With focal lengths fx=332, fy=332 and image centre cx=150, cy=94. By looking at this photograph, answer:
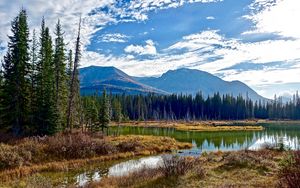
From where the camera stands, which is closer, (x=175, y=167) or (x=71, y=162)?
(x=175, y=167)

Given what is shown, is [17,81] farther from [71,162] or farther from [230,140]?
[230,140]

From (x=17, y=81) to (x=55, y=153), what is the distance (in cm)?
1359

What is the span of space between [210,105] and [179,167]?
138658 millimetres

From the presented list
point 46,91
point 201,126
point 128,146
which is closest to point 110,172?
point 128,146

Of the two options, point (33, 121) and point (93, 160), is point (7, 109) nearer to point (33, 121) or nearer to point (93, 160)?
point (33, 121)

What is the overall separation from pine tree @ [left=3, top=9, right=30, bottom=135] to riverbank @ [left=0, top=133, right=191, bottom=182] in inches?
310

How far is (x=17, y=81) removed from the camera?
40688mm

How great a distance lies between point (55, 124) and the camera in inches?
1607

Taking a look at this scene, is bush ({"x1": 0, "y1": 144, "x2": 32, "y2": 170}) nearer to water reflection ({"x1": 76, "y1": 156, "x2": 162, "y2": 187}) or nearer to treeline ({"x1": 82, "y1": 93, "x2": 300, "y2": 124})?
water reflection ({"x1": 76, "y1": 156, "x2": 162, "y2": 187})

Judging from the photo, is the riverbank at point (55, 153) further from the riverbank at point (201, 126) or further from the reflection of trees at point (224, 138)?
the riverbank at point (201, 126)

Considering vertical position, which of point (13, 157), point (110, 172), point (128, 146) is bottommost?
point (110, 172)

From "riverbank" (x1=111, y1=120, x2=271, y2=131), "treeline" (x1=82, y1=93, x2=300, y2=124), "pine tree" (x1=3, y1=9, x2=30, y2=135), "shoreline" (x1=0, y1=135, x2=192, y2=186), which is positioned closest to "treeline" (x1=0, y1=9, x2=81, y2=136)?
"pine tree" (x1=3, y1=9, x2=30, y2=135)

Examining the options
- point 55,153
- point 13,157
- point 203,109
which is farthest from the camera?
point 203,109

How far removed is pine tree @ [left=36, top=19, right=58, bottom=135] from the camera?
40.8m
